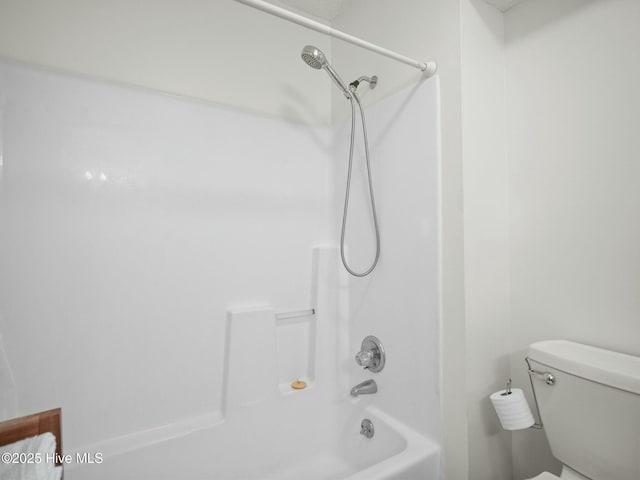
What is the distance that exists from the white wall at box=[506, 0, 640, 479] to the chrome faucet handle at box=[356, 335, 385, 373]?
527 millimetres

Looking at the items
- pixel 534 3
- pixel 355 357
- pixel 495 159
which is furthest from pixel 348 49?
pixel 355 357

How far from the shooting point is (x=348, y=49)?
1.78m

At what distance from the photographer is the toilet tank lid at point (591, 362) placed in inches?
35.8

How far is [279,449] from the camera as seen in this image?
1.61 m

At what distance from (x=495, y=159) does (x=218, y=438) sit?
1.61m

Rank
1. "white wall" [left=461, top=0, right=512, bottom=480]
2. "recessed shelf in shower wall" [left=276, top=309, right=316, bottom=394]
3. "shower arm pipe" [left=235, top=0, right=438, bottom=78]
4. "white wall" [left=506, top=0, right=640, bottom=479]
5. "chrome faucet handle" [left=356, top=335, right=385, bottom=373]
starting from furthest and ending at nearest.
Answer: "recessed shelf in shower wall" [left=276, top=309, right=316, bottom=394], "chrome faucet handle" [left=356, top=335, right=385, bottom=373], "white wall" [left=461, top=0, right=512, bottom=480], "white wall" [left=506, top=0, right=640, bottom=479], "shower arm pipe" [left=235, top=0, right=438, bottom=78]

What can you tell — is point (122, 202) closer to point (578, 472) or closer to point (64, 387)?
point (64, 387)

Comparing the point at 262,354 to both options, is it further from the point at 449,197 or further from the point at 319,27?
the point at 319,27

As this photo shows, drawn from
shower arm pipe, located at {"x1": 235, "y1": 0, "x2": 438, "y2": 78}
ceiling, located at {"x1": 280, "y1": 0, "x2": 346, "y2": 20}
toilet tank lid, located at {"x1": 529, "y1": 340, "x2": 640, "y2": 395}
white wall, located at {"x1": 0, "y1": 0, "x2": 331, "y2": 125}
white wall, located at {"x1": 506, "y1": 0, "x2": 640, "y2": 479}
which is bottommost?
toilet tank lid, located at {"x1": 529, "y1": 340, "x2": 640, "y2": 395}

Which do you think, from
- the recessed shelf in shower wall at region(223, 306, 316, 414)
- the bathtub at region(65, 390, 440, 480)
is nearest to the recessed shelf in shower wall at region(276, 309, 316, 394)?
the recessed shelf in shower wall at region(223, 306, 316, 414)

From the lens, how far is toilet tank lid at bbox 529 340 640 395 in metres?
0.91

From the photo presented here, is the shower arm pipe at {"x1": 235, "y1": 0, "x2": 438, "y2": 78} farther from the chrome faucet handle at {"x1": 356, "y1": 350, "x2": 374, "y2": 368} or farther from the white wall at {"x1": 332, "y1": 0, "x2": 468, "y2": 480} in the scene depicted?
the chrome faucet handle at {"x1": 356, "y1": 350, "x2": 374, "y2": 368}

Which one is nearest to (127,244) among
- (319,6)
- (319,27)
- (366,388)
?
(319,27)

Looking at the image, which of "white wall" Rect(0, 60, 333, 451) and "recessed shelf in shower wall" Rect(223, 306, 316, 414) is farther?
"recessed shelf in shower wall" Rect(223, 306, 316, 414)
